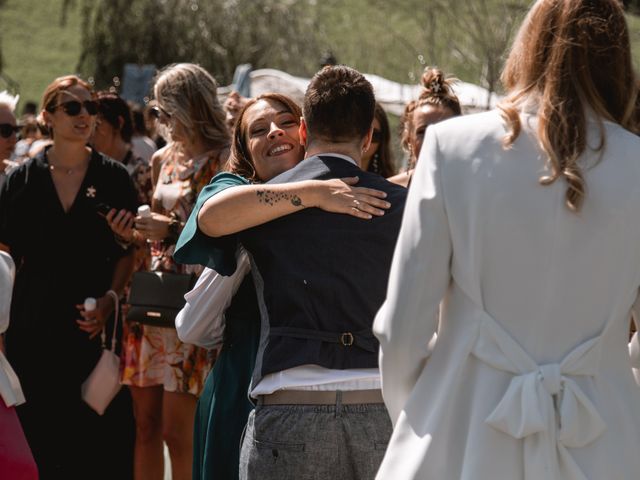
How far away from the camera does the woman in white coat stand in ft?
8.50

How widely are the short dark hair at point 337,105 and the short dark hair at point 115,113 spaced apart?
4136 millimetres

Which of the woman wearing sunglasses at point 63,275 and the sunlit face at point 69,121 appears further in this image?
the sunlit face at point 69,121

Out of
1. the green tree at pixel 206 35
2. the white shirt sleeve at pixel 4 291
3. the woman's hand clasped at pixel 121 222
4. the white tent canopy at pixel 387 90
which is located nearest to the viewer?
the white shirt sleeve at pixel 4 291

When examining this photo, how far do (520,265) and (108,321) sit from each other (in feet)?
11.8

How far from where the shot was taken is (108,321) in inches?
230

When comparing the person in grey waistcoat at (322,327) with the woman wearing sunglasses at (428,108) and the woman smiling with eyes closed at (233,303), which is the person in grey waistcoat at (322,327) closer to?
the woman smiling with eyes closed at (233,303)

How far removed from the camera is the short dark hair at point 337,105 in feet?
10.9

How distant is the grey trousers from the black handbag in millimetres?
1935

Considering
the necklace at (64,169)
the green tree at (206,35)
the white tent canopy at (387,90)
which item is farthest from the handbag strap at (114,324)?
the green tree at (206,35)

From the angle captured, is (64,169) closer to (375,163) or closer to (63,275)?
(63,275)

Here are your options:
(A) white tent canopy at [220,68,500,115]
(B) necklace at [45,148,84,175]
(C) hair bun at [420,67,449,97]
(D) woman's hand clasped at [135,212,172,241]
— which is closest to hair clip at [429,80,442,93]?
(C) hair bun at [420,67,449,97]

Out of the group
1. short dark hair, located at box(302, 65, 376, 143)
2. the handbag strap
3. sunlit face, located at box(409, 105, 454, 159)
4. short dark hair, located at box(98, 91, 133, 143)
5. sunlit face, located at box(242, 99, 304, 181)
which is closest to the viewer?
short dark hair, located at box(302, 65, 376, 143)

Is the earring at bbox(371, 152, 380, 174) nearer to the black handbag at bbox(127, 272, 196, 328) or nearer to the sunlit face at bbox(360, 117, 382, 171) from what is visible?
the sunlit face at bbox(360, 117, 382, 171)

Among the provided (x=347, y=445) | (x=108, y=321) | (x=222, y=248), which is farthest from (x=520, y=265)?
(x=108, y=321)
